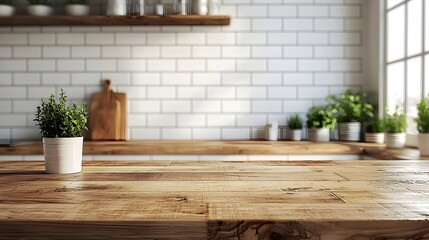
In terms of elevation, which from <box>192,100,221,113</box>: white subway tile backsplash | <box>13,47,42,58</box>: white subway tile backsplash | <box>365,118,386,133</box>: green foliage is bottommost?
<box>365,118,386,133</box>: green foliage

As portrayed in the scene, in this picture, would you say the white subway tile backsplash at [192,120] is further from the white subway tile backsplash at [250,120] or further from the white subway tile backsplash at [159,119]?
the white subway tile backsplash at [250,120]

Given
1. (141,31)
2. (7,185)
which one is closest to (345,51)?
(141,31)

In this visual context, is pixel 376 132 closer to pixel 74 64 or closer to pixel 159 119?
pixel 159 119

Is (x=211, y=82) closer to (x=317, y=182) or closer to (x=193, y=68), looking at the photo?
(x=193, y=68)

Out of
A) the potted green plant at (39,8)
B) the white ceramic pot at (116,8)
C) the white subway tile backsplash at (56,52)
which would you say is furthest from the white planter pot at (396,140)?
the potted green plant at (39,8)

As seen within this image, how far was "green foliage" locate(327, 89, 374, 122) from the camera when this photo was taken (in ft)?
9.47

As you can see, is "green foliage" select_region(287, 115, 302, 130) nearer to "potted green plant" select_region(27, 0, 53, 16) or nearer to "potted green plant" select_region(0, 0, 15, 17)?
"potted green plant" select_region(27, 0, 53, 16)

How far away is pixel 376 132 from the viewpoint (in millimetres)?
2766

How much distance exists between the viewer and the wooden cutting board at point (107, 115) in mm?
2916

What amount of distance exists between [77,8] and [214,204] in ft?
7.99

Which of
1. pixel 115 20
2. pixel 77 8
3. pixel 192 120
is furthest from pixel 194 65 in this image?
pixel 77 8

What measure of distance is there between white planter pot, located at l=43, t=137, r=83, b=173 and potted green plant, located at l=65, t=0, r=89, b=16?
1.94 metres

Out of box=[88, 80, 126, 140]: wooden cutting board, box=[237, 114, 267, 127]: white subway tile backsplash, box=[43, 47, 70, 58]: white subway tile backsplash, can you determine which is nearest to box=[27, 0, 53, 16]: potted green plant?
box=[43, 47, 70, 58]: white subway tile backsplash

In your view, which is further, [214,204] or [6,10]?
[6,10]
